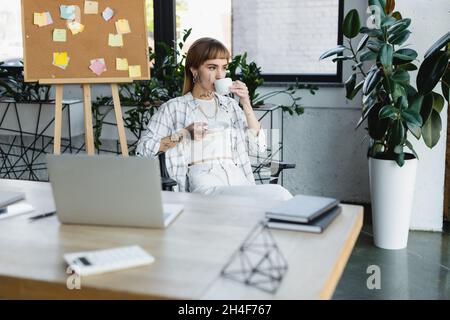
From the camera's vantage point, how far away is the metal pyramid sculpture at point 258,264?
4.55 ft

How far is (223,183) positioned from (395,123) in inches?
42.7

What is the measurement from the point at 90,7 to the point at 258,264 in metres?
2.66

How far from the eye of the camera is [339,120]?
4.54 metres

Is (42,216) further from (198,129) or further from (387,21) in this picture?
(387,21)

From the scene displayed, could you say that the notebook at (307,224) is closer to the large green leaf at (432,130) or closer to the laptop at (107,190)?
the laptop at (107,190)

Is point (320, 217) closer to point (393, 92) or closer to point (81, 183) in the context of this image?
point (81, 183)

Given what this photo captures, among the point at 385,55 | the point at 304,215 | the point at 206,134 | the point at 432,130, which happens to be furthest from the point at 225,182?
the point at 432,130

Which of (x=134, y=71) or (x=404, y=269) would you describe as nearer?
(x=404, y=269)

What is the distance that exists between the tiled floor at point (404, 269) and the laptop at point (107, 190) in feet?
5.03

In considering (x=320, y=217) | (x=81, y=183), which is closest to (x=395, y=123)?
(x=320, y=217)

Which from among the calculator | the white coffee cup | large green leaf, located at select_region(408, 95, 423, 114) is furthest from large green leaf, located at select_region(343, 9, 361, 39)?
the calculator

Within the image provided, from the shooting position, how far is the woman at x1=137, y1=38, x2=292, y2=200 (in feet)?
9.70

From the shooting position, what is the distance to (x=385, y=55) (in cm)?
325

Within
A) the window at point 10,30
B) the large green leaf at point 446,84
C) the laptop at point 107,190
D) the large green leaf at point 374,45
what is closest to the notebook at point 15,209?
the laptop at point 107,190
